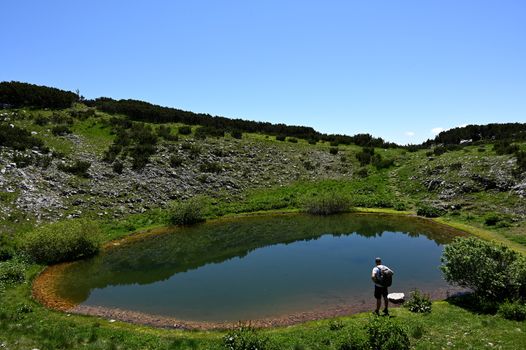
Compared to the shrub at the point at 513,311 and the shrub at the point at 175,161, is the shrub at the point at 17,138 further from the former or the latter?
the shrub at the point at 513,311

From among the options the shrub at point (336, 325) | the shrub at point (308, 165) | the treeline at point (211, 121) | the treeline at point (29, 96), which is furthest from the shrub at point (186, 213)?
the treeline at point (29, 96)

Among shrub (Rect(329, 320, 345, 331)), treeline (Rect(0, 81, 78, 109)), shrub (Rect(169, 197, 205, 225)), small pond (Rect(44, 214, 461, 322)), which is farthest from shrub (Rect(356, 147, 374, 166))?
treeline (Rect(0, 81, 78, 109))

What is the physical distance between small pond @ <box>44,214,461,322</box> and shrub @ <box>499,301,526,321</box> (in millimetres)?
4210

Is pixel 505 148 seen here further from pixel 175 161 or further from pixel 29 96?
pixel 29 96

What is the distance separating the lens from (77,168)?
45000 millimetres

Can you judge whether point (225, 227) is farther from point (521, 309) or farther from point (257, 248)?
point (521, 309)

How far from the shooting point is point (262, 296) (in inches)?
871

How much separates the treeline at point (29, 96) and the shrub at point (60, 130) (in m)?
12.2

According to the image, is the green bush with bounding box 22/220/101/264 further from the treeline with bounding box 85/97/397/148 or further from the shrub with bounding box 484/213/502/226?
the treeline with bounding box 85/97/397/148

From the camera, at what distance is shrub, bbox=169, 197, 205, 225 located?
4056cm

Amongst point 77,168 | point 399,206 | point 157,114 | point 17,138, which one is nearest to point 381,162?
point 399,206

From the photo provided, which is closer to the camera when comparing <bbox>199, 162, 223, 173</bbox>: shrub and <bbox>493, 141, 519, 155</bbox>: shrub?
<bbox>493, 141, 519, 155</bbox>: shrub

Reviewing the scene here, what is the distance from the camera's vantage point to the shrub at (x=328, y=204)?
44500 millimetres

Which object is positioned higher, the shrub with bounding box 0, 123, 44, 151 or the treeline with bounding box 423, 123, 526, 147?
the treeline with bounding box 423, 123, 526, 147
